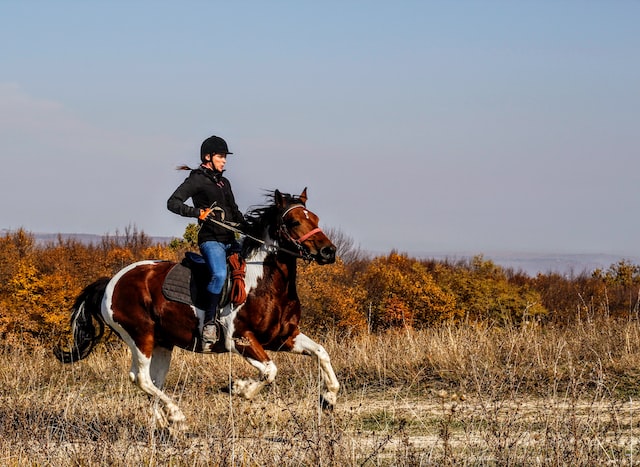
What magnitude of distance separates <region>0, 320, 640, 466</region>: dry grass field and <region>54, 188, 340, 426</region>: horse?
1.04 feet

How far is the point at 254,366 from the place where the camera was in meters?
8.91

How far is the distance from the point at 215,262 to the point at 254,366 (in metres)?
1.15

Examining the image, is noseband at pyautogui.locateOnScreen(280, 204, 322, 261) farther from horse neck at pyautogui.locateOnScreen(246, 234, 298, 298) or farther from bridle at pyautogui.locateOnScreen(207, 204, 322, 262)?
horse neck at pyautogui.locateOnScreen(246, 234, 298, 298)

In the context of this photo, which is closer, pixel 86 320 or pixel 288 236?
pixel 288 236

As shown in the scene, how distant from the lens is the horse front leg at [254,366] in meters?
8.73

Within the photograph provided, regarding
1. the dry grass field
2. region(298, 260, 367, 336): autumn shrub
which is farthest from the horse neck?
region(298, 260, 367, 336): autumn shrub

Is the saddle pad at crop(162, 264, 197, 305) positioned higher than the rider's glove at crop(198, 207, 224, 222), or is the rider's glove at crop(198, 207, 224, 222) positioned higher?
the rider's glove at crop(198, 207, 224, 222)

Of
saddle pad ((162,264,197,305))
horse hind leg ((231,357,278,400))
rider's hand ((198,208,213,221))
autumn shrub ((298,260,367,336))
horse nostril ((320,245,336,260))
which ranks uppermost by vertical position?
rider's hand ((198,208,213,221))

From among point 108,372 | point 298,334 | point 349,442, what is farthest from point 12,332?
point 349,442

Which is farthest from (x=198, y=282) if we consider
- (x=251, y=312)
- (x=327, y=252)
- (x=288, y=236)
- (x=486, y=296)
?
(x=486, y=296)

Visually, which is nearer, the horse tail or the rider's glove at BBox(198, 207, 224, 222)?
the rider's glove at BBox(198, 207, 224, 222)

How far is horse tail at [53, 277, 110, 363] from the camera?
10.6 m

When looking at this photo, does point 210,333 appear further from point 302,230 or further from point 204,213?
point 302,230

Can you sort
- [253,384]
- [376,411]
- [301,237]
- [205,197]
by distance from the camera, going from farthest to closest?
[376,411], [205,197], [301,237], [253,384]
